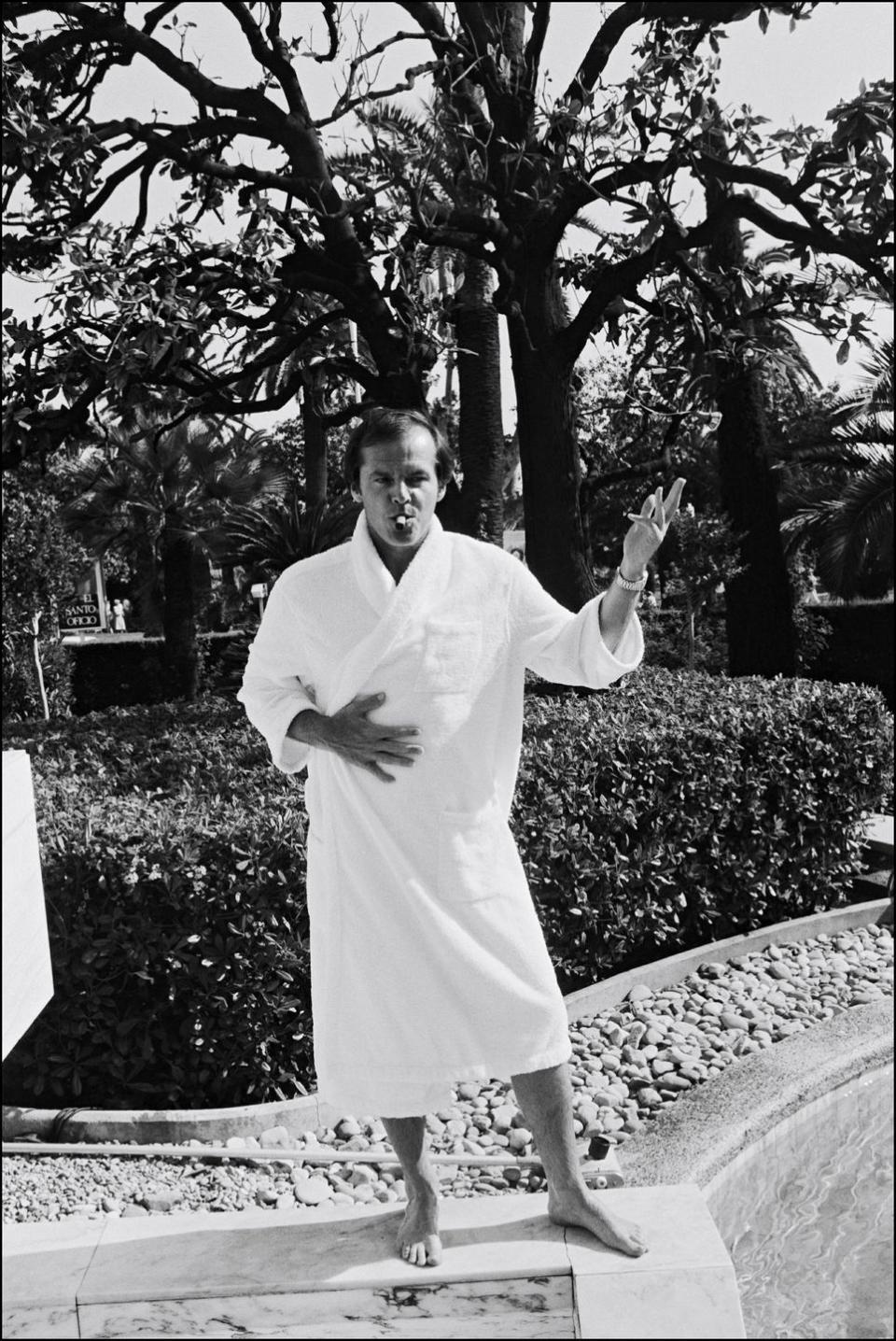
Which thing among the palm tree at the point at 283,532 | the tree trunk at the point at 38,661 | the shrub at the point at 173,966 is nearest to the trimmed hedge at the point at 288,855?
the shrub at the point at 173,966

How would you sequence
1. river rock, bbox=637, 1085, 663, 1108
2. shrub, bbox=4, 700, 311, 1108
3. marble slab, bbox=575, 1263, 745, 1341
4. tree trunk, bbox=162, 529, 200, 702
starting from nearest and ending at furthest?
marble slab, bbox=575, 1263, 745, 1341 < shrub, bbox=4, 700, 311, 1108 < river rock, bbox=637, 1085, 663, 1108 < tree trunk, bbox=162, 529, 200, 702

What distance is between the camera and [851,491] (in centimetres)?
1667

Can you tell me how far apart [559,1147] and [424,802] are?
0.69 m

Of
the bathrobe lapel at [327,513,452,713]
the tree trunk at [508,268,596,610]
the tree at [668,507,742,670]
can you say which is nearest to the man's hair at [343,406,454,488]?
the bathrobe lapel at [327,513,452,713]

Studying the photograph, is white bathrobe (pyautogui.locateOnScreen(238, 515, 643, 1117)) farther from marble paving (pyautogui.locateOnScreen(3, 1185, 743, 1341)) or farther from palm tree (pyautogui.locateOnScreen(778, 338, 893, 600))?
palm tree (pyautogui.locateOnScreen(778, 338, 893, 600))

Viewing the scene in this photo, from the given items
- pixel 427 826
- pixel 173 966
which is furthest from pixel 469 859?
pixel 173 966

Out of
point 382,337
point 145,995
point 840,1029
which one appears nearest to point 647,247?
point 382,337

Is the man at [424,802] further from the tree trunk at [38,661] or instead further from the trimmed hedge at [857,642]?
the tree trunk at [38,661]

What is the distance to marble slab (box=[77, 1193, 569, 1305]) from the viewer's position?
237cm

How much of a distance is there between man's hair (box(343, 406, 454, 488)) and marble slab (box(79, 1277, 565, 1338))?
1.49m

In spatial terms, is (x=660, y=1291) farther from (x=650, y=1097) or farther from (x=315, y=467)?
(x=315, y=467)

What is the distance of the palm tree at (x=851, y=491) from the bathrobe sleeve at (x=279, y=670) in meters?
13.6

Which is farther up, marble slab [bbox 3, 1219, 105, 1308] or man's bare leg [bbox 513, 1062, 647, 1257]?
man's bare leg [bbox 513, 1062, 647, 1257]

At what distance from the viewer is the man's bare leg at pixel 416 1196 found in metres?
2.43
